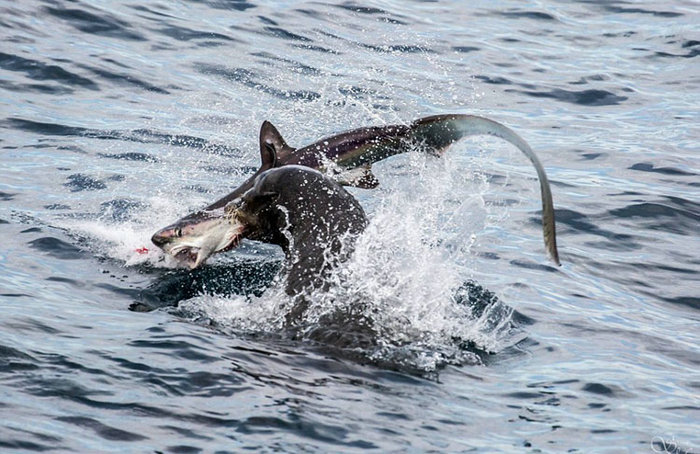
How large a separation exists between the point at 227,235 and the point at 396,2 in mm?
14179

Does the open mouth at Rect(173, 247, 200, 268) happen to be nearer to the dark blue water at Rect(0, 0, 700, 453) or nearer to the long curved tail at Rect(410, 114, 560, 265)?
the dark blue water at Rect(0, 0, 700, 453)

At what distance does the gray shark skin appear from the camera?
348 inches

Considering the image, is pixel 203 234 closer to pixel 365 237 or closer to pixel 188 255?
pixel 188 255

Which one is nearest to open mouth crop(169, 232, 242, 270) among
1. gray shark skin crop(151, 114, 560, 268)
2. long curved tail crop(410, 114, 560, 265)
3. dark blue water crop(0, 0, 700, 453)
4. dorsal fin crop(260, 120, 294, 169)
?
gray shark skin crop(151, 114, 560, 268)

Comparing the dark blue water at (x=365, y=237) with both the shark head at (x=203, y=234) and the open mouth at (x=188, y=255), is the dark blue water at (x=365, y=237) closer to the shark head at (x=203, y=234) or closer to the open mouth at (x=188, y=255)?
the open mouth at (x=188, y=255)

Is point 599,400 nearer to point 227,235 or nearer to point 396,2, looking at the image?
point 227,235

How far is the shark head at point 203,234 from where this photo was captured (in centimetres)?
895

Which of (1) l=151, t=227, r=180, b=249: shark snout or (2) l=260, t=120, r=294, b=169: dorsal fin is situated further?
(2) l=260, t=120, r=294, b=169: dorsal fin

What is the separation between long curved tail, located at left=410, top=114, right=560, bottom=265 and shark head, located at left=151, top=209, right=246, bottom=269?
4.93 feet

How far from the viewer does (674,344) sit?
9078 mm

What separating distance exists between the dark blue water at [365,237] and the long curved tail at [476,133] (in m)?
0.32

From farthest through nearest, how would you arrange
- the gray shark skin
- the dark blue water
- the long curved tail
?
the gray shark skin
the long curved tail
the dark blue water

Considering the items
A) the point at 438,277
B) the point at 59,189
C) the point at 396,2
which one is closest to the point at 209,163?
the point at 59,189

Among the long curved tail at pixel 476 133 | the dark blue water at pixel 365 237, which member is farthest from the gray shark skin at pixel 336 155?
the dark blue water at pixel 365 237
